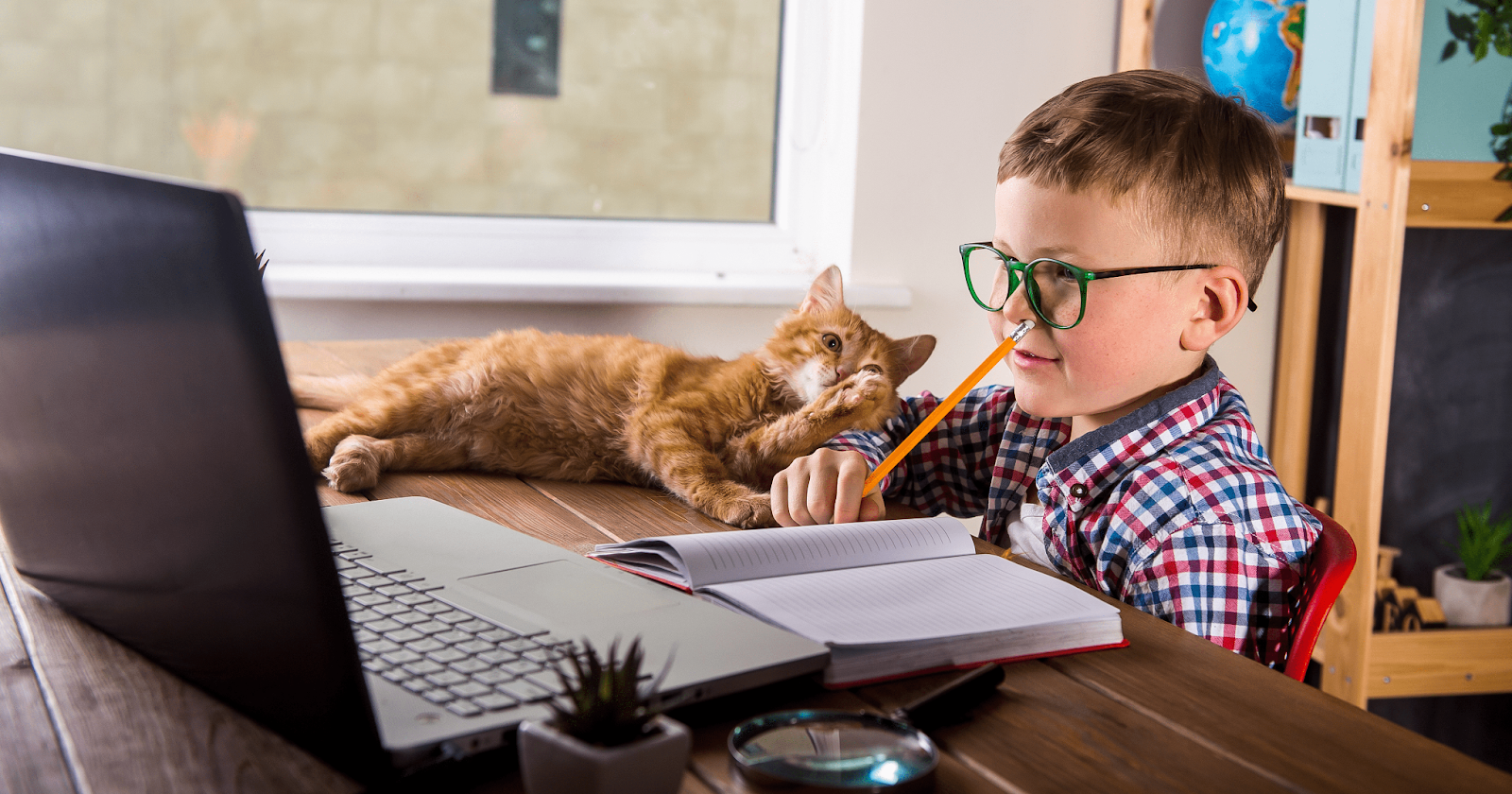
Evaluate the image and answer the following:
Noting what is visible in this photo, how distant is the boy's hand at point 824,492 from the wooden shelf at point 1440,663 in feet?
4.68

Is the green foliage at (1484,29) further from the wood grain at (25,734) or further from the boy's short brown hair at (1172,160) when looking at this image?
the wood grain at (25,734)

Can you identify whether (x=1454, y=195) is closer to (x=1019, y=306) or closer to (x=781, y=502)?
(x=1019, y=306)

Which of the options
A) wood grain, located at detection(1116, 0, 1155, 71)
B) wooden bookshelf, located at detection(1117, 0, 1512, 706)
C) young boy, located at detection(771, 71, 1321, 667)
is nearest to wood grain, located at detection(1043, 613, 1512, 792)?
young boy, located at detection(771, 71, 1321, 667)

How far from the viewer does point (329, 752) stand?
54cm

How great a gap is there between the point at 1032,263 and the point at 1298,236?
1.66 m

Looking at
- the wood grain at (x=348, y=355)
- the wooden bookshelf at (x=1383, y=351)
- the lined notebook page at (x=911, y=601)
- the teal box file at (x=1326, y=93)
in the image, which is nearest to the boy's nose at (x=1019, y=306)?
the lined notebook page at (x=911, y=601)

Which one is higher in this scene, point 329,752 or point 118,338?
point 118,338

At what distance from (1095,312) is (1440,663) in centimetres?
149

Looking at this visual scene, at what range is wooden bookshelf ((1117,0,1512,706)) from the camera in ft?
6.16

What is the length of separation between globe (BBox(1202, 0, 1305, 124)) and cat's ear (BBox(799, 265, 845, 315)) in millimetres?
1105

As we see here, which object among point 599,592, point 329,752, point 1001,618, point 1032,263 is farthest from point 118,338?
point 1032,263

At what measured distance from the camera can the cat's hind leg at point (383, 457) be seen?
113cm

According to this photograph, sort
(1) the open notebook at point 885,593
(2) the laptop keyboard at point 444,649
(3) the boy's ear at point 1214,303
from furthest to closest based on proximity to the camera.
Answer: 1. (3) the boy's ear at point 1214,303
2. (1) the open notebook at point 885,593
3. (2) the laptop keyboard at point 444,649

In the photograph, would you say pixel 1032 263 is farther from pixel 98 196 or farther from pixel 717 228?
pixel 717 228
